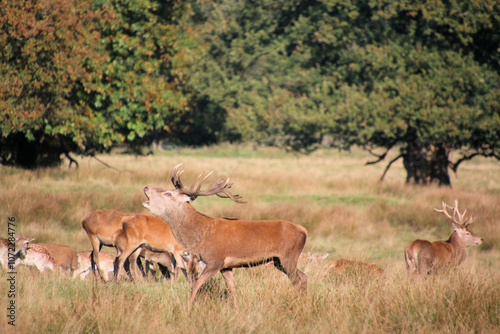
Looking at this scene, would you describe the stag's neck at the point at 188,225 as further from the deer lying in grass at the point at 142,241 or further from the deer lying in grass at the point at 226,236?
the deer lying in grass at the point at 142,241

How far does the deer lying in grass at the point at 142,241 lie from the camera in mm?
9094

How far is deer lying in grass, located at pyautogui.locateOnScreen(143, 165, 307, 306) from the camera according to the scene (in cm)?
684

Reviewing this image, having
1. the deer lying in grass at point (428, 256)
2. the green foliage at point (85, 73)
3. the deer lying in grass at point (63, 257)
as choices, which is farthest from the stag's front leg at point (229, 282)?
the green foliage at point (85, 73)

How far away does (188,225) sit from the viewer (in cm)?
704

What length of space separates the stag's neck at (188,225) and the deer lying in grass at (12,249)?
2907 mm

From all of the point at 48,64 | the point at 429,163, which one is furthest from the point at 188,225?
the point at 429,163

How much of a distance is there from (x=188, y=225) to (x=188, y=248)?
29cm

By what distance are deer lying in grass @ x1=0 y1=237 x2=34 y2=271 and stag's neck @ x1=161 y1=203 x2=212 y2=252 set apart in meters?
2.91

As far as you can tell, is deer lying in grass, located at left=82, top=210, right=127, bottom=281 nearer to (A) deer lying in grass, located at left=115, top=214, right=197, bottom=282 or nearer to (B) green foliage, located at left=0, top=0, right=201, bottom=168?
(A) deer lying in grass, located at left=115, top=214, right=197, bottom=282

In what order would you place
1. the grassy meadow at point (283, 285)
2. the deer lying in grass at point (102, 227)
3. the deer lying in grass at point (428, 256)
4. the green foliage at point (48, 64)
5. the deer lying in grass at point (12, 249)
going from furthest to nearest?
A: the green foliage at point (48, 64)
the deer lying in grass at point (428, 256)
the deer lying in grass at point (102, 227)
the deer lying in grass at point (12, 249)
the grassy meadow at point (283, 285)

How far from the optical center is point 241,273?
28.9ft

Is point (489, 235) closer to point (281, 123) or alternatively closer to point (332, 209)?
point (332, 209)

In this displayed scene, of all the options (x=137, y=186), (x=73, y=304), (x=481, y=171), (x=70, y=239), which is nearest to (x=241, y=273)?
(x=73, y=304)

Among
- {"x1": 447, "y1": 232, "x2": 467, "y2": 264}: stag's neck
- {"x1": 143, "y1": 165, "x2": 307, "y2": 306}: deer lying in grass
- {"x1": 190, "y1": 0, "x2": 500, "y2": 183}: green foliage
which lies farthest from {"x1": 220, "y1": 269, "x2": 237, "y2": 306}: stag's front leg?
{"x1": 190, "y1": 0, "x2": 500, "y2": 183}: green foliage
